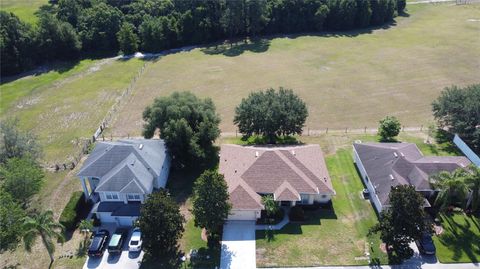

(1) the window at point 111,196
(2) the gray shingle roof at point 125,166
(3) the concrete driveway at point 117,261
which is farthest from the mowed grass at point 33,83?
(3) the concrete driveway at point 117,261

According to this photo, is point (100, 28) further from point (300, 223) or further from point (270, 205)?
point (300, 223)

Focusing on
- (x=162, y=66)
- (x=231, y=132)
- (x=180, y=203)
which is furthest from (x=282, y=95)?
(x=162, y=66)

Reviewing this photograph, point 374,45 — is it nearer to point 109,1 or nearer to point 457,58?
point 457,58

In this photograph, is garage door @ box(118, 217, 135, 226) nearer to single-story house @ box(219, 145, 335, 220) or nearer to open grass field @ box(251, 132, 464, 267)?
single-story house @ box(219, 145, 335, 220)

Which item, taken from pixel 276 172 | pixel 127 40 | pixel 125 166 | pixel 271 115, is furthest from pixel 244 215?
pixel 127 40

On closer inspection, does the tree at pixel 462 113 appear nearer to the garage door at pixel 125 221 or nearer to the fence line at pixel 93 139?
the garage door at pixel 125 221

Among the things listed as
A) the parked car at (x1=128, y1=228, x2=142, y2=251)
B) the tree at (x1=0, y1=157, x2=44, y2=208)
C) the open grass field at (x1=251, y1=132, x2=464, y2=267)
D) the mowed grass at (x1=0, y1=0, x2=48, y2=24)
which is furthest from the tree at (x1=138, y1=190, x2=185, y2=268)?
the mowed grass at (x1=0, y1=0, x2=48, y2=24)
